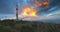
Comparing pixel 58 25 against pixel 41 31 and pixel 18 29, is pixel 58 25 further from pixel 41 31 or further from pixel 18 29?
pixel 18 29

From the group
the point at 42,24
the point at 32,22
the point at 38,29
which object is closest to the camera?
the point at 38,29

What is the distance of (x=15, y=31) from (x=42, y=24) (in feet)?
15.5

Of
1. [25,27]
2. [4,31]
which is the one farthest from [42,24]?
[4,31]

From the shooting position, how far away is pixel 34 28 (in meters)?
20.3

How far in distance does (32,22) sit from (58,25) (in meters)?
3.66

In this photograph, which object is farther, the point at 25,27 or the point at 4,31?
the point at 25,27

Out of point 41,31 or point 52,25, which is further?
point 52,25

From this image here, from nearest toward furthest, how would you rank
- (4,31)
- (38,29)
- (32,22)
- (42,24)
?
(4,31)
(38,29)
(42,24)
(32,22)

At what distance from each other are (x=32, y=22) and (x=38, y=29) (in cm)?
404

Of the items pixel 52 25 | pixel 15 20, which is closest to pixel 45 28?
pixel 52 25

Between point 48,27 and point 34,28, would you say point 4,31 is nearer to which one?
point 34,28

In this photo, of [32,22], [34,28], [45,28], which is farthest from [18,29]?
[32,22]

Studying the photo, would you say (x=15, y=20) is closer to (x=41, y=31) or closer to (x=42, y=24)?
(x=42, y=24)

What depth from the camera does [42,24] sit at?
21891mm
